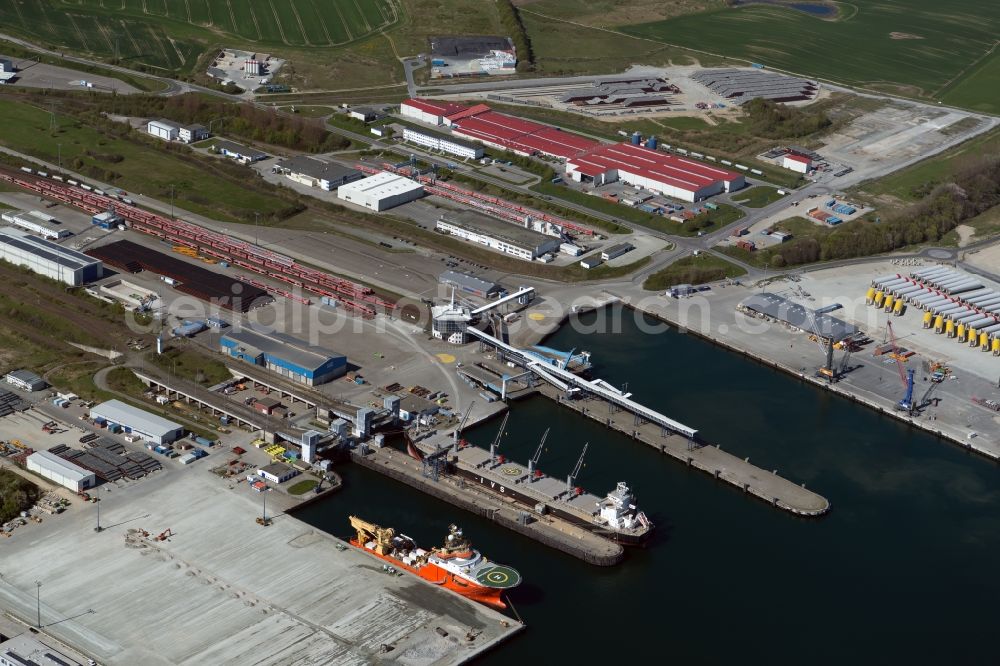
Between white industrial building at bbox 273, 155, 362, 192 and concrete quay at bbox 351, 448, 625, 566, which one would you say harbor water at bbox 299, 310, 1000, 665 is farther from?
white industrial building at bbox 273, 155, 362, 192

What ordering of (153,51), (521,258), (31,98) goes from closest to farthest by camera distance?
(521,258) → (31,98) → (153,51)

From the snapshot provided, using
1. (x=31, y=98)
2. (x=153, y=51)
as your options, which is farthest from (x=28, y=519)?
(x=153, y=51)

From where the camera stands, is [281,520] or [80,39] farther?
[80,39]

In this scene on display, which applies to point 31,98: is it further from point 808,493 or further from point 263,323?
point 808,493

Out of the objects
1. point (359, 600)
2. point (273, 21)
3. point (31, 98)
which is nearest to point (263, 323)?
point (359, 600)

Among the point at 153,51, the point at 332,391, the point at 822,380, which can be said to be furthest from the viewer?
the point at 153,51

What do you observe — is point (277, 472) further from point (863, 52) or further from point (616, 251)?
point (863, 52)

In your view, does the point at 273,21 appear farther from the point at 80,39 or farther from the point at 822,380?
the point at 822,380
